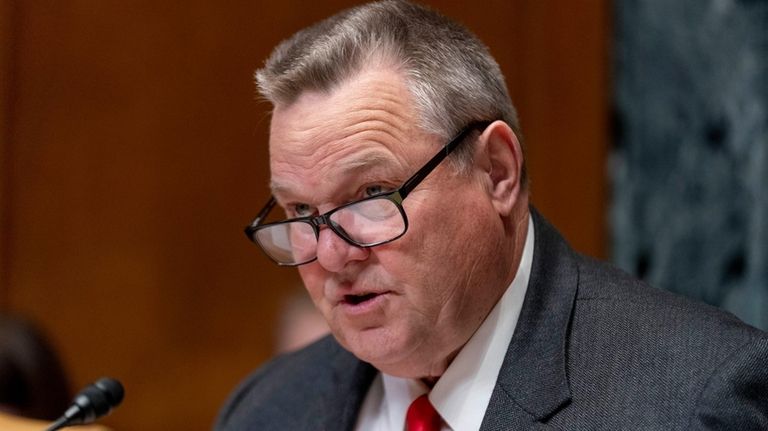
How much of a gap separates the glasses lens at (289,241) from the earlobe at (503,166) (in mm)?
304

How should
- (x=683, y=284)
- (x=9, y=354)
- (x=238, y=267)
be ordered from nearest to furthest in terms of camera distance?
(x=9, y=354), (x=683, y=284), (x=238, y=267)

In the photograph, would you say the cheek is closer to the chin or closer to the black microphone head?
the chin

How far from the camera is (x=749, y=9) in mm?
3016

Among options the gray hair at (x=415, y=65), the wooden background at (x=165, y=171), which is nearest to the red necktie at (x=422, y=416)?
the gray hair at (x=415, y=65)

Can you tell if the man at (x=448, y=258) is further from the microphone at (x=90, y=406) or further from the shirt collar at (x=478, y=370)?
the microphone at (x=90, y=406)

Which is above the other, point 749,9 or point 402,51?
point 402,51

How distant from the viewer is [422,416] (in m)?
1.85

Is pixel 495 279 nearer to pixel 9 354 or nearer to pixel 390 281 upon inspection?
pixel 390 281

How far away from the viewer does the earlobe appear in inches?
70.6

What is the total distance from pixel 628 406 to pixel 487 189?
41 cm

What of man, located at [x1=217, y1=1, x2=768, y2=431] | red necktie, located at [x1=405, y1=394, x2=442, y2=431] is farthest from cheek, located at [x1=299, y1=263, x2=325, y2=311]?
red necktie, located at [x1=405, y1=394, x2=442, y2=431]

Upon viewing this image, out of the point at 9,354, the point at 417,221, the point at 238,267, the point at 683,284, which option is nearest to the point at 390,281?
the point at 417,221

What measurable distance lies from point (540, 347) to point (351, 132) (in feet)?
1.50

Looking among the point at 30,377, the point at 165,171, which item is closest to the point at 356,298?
the point at 30,377
